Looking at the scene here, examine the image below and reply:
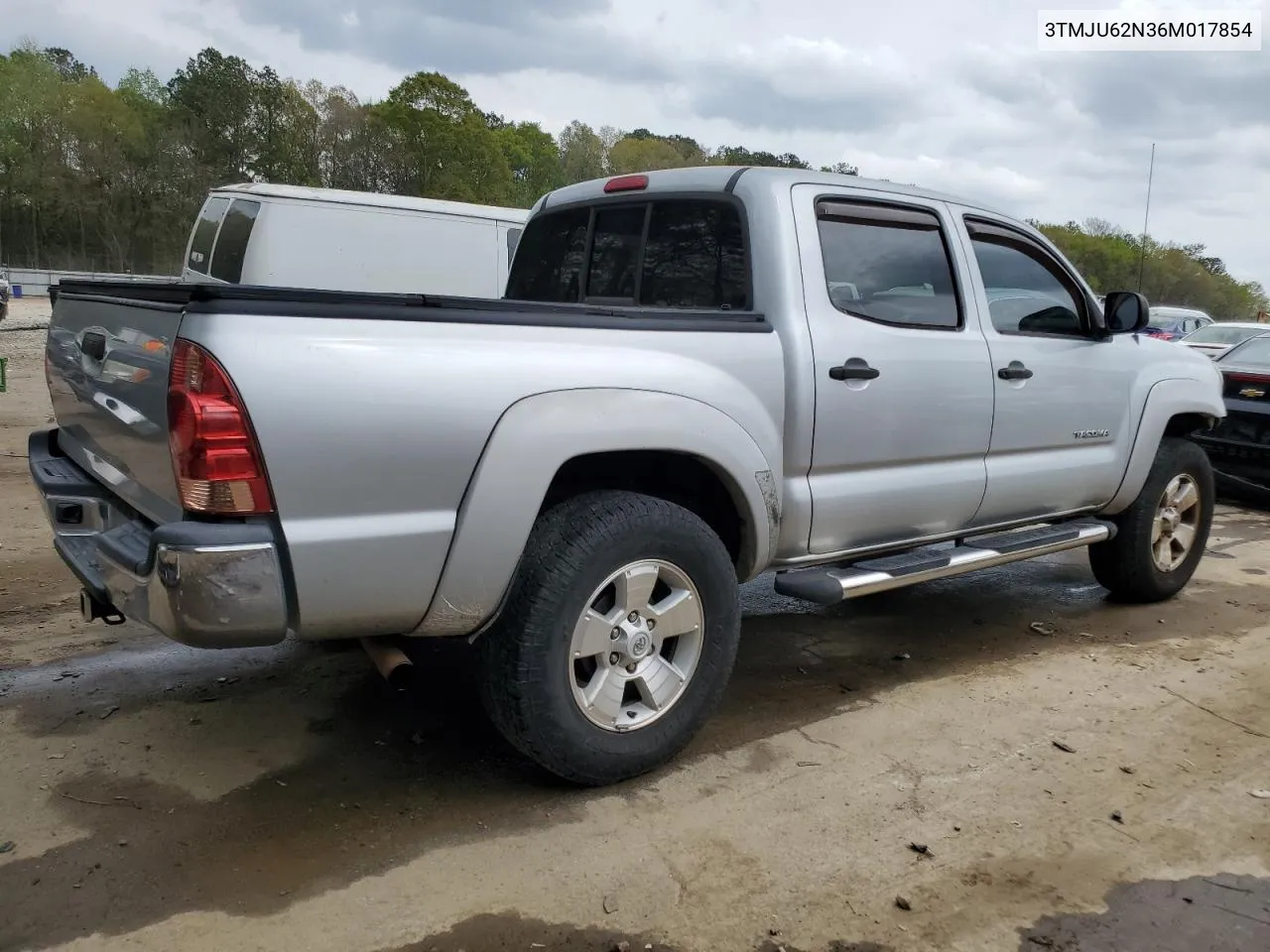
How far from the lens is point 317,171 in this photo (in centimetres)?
5997

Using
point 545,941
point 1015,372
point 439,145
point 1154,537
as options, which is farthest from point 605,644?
point 439,145

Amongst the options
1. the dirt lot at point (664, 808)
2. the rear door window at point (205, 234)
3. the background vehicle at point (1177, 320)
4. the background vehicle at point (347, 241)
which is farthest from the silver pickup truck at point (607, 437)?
the background vehicle at point (1177, 320)

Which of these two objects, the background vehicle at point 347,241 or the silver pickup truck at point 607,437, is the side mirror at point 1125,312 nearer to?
the silver pickup truck at point 607,437

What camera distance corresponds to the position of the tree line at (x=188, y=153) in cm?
5519

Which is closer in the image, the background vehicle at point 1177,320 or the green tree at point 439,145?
the background vehicle at point 1177,320

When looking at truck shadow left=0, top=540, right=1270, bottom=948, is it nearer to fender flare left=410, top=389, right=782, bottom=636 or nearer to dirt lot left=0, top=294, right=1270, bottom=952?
dirt lot left=0, top=294, right=1270, bottom=952

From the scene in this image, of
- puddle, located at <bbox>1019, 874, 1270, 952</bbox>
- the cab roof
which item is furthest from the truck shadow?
A: the cab roof

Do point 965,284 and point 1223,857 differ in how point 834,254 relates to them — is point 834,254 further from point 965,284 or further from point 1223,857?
point 1223,857

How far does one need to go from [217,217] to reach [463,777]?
10.4 m

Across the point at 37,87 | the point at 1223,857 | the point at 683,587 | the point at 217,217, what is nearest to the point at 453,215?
the point at 217,217

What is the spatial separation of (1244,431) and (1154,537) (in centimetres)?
360

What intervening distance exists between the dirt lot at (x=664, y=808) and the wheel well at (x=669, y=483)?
742 mm

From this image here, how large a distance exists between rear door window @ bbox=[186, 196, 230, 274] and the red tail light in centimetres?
1039

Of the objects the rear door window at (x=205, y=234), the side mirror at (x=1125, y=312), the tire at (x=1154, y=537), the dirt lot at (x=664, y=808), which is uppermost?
the rear door window at (x=205, y=234)
